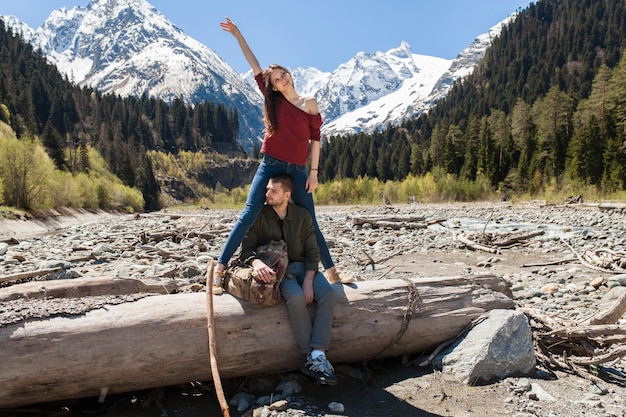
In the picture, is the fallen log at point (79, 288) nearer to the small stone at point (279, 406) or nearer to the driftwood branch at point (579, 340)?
the small stone at point (279, 406)

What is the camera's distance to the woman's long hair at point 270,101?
481 cm

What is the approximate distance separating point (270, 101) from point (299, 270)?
199 cm

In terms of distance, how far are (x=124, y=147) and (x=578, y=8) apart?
482 feet

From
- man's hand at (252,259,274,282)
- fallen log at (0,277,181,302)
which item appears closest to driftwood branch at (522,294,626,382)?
man's hand at (252,259,274,282)

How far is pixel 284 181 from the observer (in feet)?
14.7

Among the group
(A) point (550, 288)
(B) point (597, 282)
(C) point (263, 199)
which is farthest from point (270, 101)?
(B) point (597, 282)

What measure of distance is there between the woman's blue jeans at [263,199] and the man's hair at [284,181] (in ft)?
0.63

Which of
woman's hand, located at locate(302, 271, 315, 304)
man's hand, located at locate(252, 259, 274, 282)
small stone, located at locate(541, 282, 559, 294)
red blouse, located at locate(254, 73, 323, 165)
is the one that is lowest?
small stone, located at locate(541, 282, 559, 294)

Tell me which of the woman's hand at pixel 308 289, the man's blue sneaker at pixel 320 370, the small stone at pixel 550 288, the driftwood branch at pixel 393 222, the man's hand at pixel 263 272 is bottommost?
the small stone at pixel 550 288

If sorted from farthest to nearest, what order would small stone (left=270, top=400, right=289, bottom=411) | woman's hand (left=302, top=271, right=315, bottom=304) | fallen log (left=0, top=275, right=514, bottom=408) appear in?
1. woman's hand (left=302, top=271, right=315, bottom=304)
2. small stone (left=270, top=400, right=289, bottom=411)
3. fallen log (left=0, top=275, right=514, bottom=408)

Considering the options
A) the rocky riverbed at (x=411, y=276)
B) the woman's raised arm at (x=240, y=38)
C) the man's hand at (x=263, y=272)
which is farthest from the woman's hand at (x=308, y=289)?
the woman's raised arm at (x=240, y=38)

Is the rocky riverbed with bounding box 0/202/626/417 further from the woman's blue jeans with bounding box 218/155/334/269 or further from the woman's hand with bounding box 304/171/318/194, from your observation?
the woman's hand with bounding box 304/171/318/194

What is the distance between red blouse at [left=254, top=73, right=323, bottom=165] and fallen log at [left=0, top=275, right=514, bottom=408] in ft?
5.31

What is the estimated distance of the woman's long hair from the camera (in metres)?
4.81
